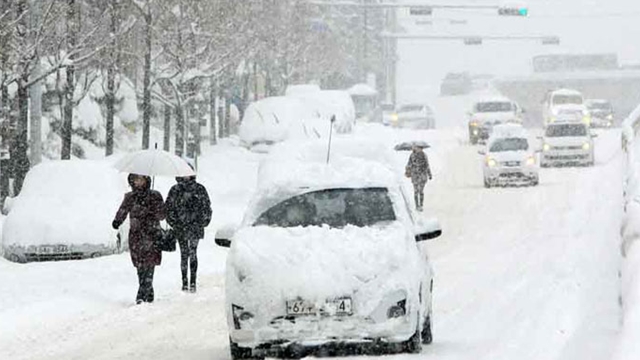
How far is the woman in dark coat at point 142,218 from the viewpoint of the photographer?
16656 mm

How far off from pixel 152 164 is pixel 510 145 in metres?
25.9

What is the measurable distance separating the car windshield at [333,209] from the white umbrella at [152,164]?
13.7 feet

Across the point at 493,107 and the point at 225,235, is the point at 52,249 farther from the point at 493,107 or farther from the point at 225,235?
the point at 493,107

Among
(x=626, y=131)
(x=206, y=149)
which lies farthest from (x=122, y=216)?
(x=206, y=149)

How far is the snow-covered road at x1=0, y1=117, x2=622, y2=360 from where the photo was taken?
13039 millimetres

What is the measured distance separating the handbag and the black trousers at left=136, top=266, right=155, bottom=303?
27 centimetres

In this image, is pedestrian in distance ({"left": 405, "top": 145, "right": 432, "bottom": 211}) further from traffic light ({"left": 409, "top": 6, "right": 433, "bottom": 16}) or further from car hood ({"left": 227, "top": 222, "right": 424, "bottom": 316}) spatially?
traffic light ({"left": 409, "top": 6, "right": 433, "bottom": 16})

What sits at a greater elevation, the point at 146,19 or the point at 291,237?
the point at 146,19

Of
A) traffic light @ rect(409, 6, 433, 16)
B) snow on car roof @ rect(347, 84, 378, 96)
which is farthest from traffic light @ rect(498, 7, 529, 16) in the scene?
snow on car roof @ rect(347, 84, 378, 96)

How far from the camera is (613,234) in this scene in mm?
26984

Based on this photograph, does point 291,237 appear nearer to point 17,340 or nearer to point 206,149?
point 17,340

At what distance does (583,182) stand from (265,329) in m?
29.6

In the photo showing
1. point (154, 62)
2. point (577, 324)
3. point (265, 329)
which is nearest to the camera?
point (265, 329)

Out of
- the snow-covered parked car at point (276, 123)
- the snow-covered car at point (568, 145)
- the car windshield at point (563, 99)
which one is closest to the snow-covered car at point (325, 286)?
the snow-covered parked car at point (276, 123)
